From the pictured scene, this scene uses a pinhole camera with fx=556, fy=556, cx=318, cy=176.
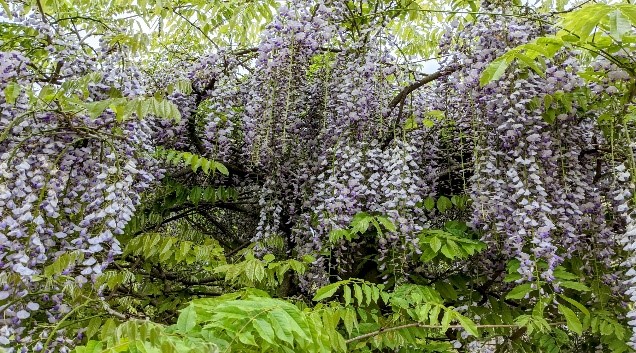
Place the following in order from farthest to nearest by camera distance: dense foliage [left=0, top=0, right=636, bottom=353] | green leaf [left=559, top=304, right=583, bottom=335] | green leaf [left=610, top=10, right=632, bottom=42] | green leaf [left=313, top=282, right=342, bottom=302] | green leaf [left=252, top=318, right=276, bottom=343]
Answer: green leaf [left=559, top=304, right=583, bottom=335] → green leaf [left=313, top=282, right=342, bottom=302] → dense foliage [left=0, top=0, right=636, bottom=353] → green leaf [left=610, top=10, right=632, bottom=42] → green leaf [left=252, top=318, right=276, bottom=343]

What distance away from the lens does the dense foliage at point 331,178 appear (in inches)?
89.4

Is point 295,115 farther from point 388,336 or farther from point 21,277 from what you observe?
point 21,277

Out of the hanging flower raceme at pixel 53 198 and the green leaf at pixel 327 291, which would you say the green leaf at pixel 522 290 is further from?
the hanging flower raceme at pixel 53 198

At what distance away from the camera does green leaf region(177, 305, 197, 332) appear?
1.76 meters

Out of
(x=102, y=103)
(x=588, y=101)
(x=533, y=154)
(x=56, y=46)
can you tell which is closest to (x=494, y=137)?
(x=533, y=154)

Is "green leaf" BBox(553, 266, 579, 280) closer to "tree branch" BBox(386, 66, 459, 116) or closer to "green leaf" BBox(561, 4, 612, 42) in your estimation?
"green leaf" BBox(561, 4, 612, 42)

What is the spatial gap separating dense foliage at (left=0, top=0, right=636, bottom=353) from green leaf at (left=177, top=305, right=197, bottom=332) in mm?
21

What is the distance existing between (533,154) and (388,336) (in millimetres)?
1155

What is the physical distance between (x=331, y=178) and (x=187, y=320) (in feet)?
4.88

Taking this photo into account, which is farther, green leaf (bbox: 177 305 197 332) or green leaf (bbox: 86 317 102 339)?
green leaf (bbox: 86 317 102 339)

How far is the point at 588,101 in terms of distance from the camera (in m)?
2.83

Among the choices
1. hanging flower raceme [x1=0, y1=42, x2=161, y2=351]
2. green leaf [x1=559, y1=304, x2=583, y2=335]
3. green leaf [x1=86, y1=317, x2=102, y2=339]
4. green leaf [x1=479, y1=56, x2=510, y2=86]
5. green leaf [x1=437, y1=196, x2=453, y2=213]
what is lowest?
green leaf [x1=559, y1=304, x2=583, y2=335]

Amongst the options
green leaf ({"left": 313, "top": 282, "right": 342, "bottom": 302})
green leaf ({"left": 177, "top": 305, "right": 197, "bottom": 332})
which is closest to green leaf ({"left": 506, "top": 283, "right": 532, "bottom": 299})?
green leaf ({"left": 313, "top": 282, "right": 342, "bottom": 302})

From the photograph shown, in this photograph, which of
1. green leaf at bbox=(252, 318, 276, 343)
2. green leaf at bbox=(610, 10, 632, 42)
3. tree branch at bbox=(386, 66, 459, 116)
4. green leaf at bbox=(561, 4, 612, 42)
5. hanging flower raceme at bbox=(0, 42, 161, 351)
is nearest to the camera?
green leaf at bbox=(252, 318, 276, 343)
